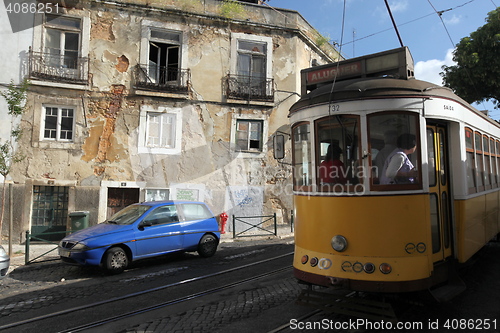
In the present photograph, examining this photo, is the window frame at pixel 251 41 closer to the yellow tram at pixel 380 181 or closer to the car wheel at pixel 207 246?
the car wheel at pixel 207 246

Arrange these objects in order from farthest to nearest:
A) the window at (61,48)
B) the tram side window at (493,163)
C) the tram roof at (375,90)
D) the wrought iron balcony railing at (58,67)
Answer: the window at (61,48), the wrought iron balcony railing at (58,67), the tram side window at (493,163), the tram roof at (375,90)

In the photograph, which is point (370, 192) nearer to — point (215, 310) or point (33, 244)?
point (215, 310)

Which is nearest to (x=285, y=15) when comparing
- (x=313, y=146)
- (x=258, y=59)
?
(x=258, y=59)

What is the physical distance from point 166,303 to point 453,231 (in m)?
4.50

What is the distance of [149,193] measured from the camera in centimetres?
1386

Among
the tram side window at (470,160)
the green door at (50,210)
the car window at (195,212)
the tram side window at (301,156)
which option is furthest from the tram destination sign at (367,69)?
the green door at (50,210)

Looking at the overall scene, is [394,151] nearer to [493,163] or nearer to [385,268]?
[385,268]

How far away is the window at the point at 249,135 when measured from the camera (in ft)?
49.7

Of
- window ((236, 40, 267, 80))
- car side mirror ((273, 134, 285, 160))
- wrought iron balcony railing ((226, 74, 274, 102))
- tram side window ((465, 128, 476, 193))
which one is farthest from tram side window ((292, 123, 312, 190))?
window ((236, 40, 267, 80))

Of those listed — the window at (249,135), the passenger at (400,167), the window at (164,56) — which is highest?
the window at (164,56)

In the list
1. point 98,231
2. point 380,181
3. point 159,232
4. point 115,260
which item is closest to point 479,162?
point 380,181

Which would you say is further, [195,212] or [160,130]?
[160,130]

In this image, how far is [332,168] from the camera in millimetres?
4516

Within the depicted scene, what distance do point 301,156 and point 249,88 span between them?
10944 millimetres
